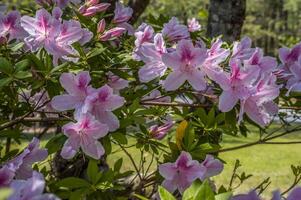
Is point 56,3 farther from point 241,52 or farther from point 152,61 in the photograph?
point 241,52

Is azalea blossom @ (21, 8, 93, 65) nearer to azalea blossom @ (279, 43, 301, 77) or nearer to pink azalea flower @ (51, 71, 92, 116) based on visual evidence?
pink azalea flower @ (51, 71, 92, 116)

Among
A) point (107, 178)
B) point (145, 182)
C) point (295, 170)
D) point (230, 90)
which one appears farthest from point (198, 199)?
point (295, 170)

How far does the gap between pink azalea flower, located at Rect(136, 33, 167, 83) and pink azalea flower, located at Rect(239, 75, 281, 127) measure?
0.29m

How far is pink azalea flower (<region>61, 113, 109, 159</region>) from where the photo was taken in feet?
4.59

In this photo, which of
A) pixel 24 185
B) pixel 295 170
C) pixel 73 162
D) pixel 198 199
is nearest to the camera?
pixel 24 185

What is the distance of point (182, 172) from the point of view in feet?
4.82

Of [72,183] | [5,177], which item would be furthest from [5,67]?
[5,177]

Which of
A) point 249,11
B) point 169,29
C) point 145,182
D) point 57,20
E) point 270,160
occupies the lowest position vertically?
point 249,11

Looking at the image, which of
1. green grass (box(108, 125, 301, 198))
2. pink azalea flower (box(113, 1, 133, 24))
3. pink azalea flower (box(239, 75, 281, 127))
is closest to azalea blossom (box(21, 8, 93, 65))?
pink azalea flower (box(113, 1, 133, 24))

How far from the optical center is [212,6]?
424cm

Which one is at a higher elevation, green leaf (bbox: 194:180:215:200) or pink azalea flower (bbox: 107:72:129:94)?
green leaf (bbox: 194:180:215:200)

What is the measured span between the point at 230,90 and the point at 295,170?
113 cm

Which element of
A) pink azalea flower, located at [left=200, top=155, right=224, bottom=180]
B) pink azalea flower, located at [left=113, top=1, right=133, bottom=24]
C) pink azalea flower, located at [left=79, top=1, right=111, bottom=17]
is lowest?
pink azalea flower, located at [left=200, top=155, right=224, bottom=180]

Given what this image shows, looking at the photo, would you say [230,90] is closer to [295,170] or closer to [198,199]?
[198,199]
